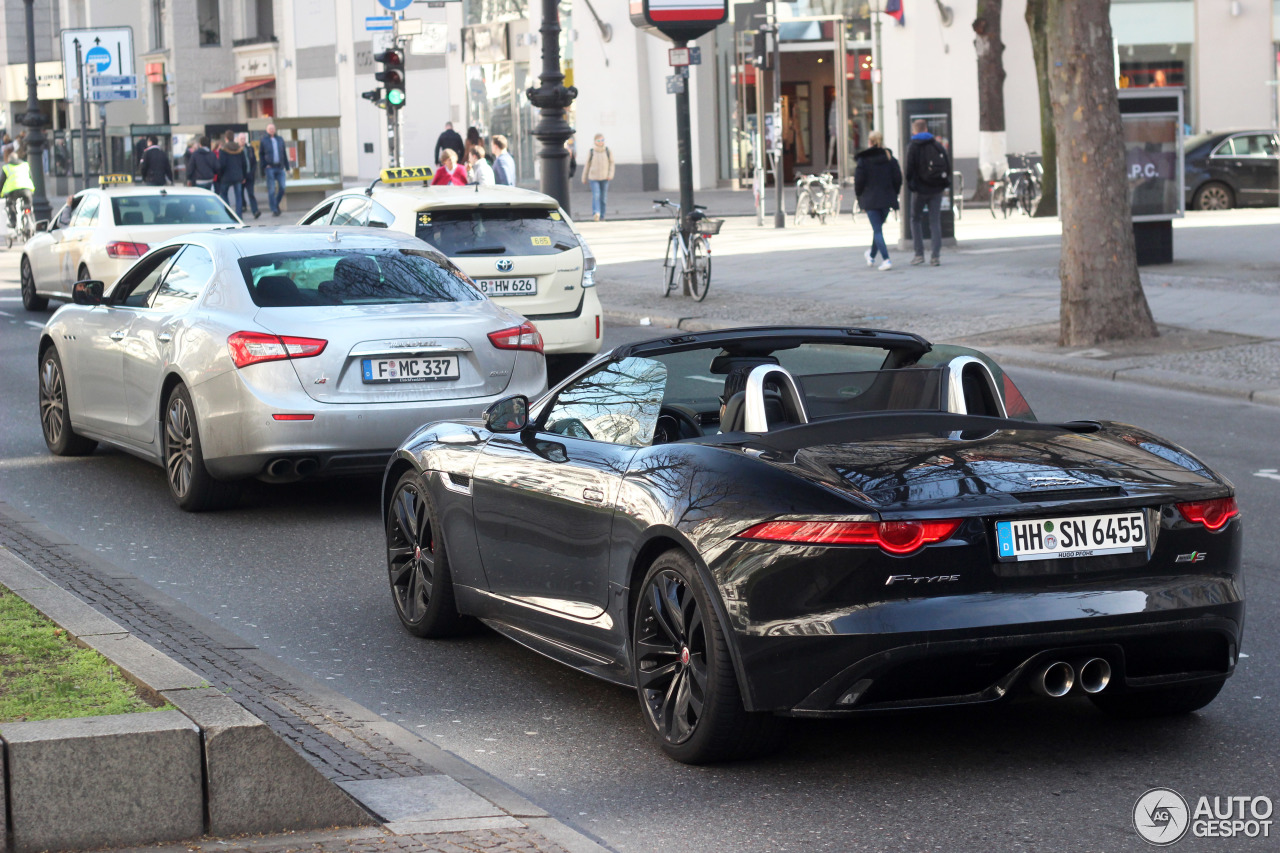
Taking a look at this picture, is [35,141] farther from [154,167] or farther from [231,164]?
[231,164]

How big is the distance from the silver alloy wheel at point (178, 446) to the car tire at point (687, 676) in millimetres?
4807

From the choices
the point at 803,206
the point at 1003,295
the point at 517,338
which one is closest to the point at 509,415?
the point at 517,338

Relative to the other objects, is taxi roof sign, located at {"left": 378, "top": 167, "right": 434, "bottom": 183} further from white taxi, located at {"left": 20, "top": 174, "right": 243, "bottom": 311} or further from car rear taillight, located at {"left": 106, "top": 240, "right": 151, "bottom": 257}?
car rear taillight, located at {"left": 106, "top": 240, "right": 151, "bottom": 257}

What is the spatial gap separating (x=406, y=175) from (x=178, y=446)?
50.8 feet

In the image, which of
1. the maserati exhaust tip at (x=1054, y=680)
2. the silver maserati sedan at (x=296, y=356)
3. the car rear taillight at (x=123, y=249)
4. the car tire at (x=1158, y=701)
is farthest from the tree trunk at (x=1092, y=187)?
the maserati exhaust tip at (x=1054, y=680)

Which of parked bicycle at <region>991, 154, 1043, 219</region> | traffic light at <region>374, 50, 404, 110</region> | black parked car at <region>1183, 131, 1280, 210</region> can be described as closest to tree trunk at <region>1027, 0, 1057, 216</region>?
parked bicycle at <region>991, 154, 1043, 219</region>

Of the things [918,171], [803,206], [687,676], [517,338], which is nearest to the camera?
[687,676]

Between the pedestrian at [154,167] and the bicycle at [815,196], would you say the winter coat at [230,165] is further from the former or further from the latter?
the bicycle at [815,196]

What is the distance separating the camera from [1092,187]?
1588 cm

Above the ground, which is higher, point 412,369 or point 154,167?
point 154,167

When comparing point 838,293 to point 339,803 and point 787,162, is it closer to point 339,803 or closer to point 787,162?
point 339,803

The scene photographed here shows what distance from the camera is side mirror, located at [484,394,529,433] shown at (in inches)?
246

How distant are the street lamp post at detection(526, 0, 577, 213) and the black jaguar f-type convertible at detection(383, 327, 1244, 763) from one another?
59.5 feet

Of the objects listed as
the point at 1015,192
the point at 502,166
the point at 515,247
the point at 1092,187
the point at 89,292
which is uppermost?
the point at 502,166
